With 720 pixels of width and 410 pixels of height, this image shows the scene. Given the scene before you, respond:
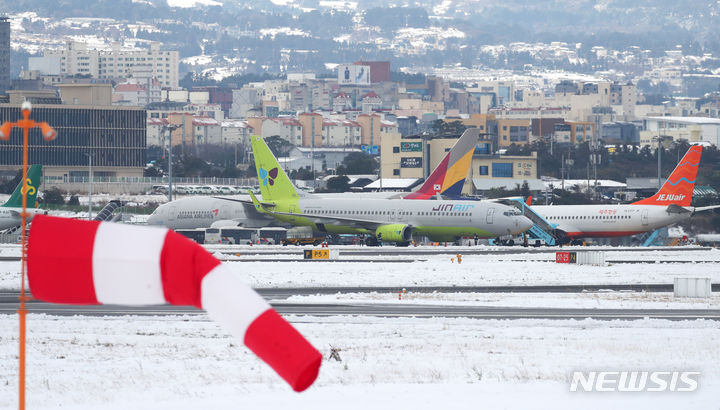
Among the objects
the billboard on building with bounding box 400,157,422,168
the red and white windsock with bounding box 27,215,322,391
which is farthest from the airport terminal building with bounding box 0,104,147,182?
the red and white windsock with bounding box 27,215,322,391

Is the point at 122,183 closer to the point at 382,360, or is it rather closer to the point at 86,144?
the point at 86,144

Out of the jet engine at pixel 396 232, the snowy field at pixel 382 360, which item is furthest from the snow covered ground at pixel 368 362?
the jet engine at pixel 396 232

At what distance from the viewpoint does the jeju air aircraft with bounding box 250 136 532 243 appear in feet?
233

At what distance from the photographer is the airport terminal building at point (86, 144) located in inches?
6545

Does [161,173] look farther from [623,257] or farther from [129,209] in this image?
[623,257]

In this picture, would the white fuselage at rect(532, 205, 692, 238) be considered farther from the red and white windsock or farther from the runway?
the red and white windsock

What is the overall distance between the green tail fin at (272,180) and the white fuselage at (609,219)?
57.2 ft

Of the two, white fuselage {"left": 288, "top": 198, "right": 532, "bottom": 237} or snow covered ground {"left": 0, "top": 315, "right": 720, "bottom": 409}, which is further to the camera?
white fuselage {"left": 288, "top": 198, "right": 532, "bottom": 237}

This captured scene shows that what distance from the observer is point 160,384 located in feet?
67.9

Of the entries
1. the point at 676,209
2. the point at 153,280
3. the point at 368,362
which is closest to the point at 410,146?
the point at 676,209

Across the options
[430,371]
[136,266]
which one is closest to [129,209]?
[430,371]

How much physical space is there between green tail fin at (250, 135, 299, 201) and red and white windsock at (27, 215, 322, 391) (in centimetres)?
6740

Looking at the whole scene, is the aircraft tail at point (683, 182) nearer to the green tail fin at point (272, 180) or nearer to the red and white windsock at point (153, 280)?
the green tail fin at point (272, 180)

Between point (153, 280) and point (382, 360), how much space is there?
40.7 ft
